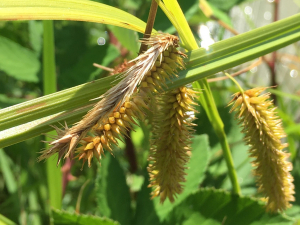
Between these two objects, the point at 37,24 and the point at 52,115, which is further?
the point at 37,24

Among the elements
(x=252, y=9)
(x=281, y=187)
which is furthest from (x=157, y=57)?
(x=252, y=9)

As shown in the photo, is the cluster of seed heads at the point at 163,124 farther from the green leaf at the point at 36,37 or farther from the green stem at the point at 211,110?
the green leaf at the point at 36,37

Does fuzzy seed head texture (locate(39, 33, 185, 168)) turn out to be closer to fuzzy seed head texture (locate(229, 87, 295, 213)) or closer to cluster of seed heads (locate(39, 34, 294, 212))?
cluster of seed heads (locate(39, 34, 294, 212))

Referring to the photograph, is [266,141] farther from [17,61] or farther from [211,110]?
[17,61]

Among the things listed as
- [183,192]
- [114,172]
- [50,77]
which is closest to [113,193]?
[114,172]

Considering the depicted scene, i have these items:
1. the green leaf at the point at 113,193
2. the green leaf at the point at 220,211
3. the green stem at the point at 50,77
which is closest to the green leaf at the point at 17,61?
the green stem at the point at 50,77

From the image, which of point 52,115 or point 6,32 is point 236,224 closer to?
point 52,115
